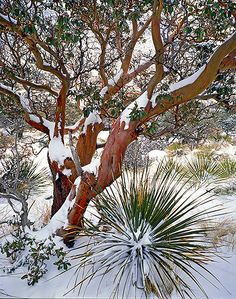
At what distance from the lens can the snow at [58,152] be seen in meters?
4.13

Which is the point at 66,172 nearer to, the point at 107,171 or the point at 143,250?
the point at 107,171

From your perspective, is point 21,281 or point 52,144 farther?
point 52,144

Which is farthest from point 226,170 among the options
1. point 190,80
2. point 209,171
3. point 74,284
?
point 74,284

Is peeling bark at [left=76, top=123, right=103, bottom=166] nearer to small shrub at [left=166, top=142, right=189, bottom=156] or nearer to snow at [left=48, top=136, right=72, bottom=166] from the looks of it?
snow at [left=48, top=136, right=72, bottom=166]

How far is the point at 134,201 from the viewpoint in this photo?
3143 millimetres

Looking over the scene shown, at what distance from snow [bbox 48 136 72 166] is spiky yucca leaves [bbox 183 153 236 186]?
2986 millimetres

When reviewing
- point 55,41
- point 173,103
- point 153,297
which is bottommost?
point 153,297

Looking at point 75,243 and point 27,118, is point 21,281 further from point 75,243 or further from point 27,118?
point 27,118

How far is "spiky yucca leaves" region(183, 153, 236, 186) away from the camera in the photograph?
6480mm

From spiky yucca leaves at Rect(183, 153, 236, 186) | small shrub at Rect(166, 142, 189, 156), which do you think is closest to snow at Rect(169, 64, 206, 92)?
spiky yucca leaves at Rect(183, 153, 236, 186)

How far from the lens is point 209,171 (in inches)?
265

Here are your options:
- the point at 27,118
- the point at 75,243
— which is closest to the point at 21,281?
the point at 75,243

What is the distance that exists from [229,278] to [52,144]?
2.74 meters

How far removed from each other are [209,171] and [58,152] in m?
3.79
